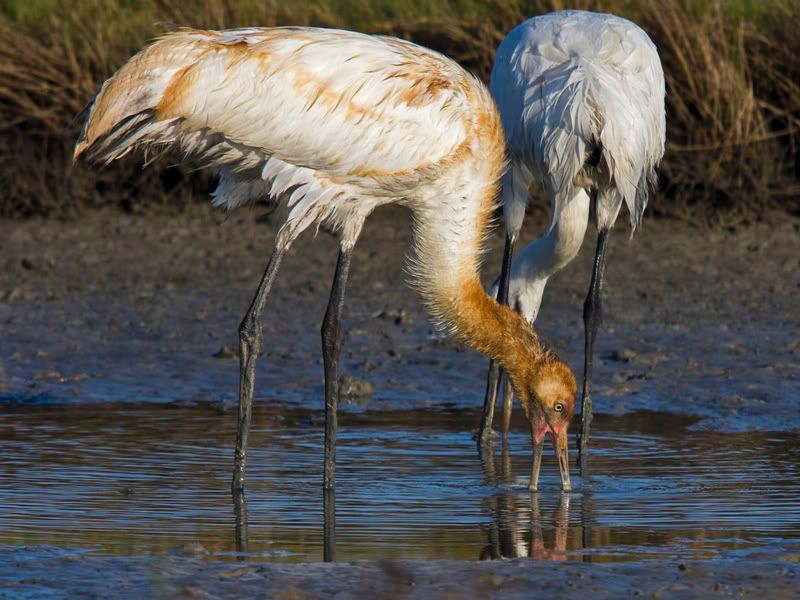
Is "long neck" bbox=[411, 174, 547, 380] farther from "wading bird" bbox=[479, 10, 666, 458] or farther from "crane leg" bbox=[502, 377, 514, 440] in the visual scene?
"crane leg" bbox=[502, 377, 514, 440]

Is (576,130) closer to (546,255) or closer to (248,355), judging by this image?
(546,255)

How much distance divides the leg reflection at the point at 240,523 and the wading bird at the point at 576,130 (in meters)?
1.76

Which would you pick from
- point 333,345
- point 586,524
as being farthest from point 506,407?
point 586,524

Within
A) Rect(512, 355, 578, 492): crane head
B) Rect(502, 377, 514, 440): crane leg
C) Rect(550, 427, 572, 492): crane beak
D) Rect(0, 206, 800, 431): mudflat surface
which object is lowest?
Rect(0, 206, 800, 431): mudflat surface

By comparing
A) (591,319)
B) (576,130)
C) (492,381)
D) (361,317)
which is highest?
(576,130)

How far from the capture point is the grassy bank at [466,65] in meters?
12.3

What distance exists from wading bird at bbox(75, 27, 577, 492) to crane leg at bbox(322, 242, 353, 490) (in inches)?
0.6

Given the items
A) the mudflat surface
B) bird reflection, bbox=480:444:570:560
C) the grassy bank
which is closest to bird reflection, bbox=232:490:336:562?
bird reflection, bbox=480:444:570:560

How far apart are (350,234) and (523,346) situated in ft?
2.95

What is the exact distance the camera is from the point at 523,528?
20.1 feet

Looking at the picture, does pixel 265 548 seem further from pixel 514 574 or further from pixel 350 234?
pixel 350 234

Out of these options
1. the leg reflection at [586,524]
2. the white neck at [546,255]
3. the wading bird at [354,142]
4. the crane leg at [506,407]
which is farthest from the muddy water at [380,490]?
the white neck at [546,255]

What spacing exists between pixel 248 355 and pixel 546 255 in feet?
6.63

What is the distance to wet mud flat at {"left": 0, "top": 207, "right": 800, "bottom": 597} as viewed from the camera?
5320 millimetres
